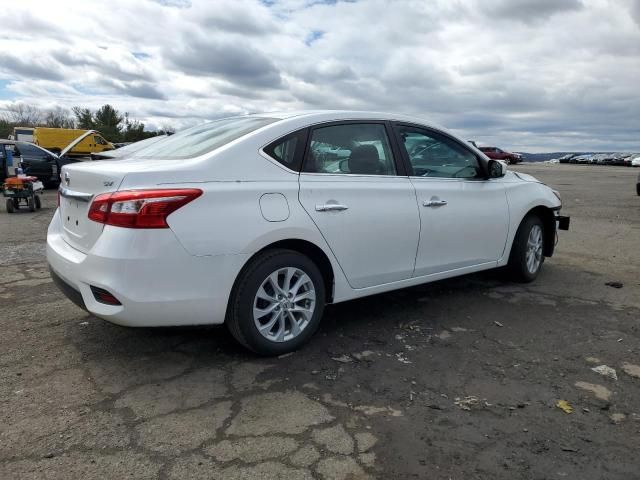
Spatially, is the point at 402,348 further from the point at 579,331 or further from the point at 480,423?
the point at 579,331

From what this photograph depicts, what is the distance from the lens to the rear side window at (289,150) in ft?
11.7

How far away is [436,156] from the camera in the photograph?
4.61 meters

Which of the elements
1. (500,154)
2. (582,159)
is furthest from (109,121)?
(582,159)

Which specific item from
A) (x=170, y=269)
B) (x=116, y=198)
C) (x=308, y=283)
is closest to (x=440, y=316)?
(x=308, y=283)

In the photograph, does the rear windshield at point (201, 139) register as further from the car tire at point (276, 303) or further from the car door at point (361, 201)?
the car tire at point (276, 303)

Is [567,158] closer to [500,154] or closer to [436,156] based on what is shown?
[500,154]

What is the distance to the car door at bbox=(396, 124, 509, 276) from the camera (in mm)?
4340

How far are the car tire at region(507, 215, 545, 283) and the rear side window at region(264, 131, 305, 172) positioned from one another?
270 centimetres

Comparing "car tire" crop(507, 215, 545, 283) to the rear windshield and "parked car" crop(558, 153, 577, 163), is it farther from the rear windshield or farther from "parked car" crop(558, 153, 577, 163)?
"parked car" crop(558, 153, 577, 163)

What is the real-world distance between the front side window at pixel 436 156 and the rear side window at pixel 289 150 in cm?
102

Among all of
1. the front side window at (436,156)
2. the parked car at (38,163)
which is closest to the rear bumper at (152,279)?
the front side window at (436,156)

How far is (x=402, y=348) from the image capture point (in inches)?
150

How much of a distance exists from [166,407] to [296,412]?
0.71 m

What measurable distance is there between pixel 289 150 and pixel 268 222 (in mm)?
587
